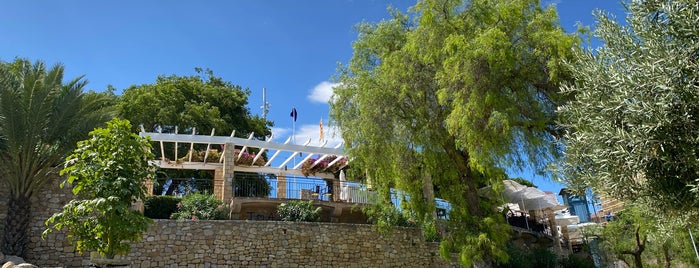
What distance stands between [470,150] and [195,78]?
19027 millimetres

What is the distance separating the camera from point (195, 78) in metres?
26.0

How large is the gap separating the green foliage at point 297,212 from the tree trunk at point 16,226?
621 cm

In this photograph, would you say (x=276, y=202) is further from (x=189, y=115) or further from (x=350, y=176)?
(x=189, y=115)

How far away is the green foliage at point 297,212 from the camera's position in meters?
14.2

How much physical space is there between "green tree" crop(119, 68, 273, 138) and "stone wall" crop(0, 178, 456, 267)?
8.90m

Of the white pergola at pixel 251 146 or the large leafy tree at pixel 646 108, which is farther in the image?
the white pergola at pixel 251 146

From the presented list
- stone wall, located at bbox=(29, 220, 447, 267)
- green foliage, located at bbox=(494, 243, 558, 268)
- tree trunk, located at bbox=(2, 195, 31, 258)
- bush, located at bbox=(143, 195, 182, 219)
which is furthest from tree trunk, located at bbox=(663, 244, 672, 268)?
tree trunk, located at bbox=(2, 195, 31, 258)

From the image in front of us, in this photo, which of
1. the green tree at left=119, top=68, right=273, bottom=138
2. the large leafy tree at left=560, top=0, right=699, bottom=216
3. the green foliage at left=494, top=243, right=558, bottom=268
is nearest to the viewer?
the large leafy tree at left=560, top=0, right=699, bottom=216

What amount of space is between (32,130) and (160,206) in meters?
3.73

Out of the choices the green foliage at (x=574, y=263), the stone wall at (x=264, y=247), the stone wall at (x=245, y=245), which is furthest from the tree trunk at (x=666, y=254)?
the stone wall at (x=245, y=245)

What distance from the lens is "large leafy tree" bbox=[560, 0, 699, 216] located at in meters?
5.69

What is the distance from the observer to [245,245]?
12898 mm

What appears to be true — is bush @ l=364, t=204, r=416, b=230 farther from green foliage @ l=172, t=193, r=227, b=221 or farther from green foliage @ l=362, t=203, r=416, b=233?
green foliage @ l=172, t=193, r=227, b=221

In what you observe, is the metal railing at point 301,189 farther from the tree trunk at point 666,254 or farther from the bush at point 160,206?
the tree trunk at point 666,254
